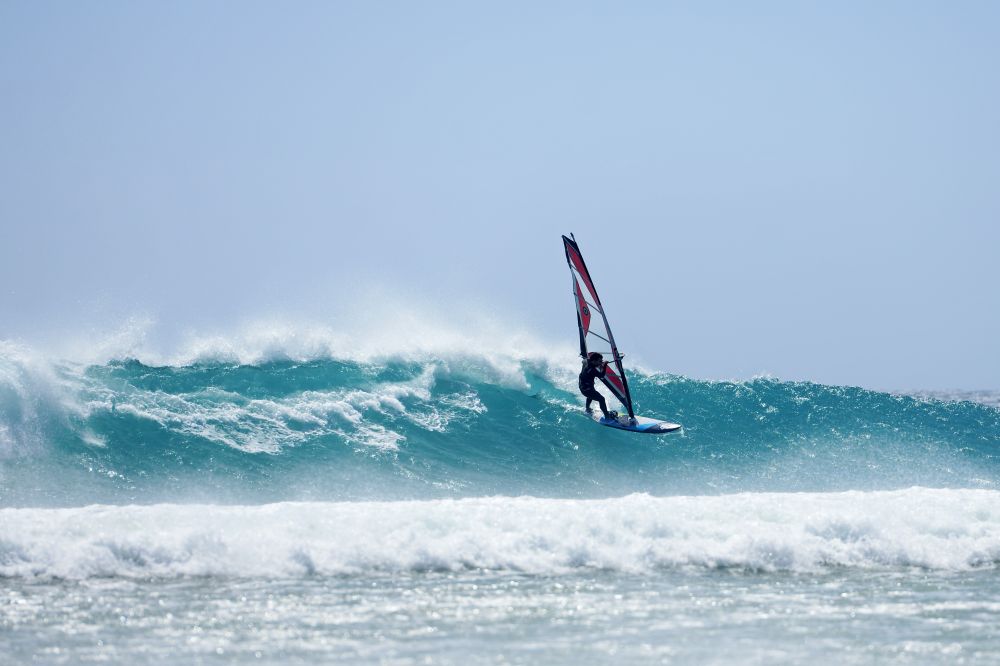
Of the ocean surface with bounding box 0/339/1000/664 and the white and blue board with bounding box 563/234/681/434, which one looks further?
the white and blue board with bounding box 563/234/681/434

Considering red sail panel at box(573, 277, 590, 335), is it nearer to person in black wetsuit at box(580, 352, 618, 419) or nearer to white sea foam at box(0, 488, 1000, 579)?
person in black wetsuit at box(580, 352, 618, 419)

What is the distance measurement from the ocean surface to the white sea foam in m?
0.03

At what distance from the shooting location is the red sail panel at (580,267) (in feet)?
38.4

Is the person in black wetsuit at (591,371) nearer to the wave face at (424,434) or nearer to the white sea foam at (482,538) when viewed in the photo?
the white sea foam at (482,538)

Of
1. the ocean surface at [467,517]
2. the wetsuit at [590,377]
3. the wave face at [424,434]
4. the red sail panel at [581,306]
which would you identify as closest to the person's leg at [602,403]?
the wetsuit at [590,377]

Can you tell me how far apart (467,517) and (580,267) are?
11.6ft

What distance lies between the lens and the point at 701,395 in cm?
1748

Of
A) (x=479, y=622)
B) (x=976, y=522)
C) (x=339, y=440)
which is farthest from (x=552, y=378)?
Answer: (x=479, y=622)

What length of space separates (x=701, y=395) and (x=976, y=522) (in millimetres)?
7283

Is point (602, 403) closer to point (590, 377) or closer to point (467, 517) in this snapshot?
point (590, 377)

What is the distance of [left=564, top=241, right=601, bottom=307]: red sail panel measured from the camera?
38.4 feet

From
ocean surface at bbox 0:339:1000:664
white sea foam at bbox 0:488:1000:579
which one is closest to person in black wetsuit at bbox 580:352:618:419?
ocean surface at bbox 0:339:1000:664

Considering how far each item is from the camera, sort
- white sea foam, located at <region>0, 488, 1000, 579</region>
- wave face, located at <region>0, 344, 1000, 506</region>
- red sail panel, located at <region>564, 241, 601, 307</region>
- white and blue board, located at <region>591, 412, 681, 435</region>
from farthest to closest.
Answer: wave face, located at <region>0, 344, 1000, 506</region>
white and blue board, located at <region>591, 412, 681, 435</region>
red sail panel, located at <region>564, 241, 601, 307</region>
white sea foam, located at <region>0, 488, 1000, 579</region>

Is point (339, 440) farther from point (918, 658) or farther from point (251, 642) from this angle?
point (918, 658)
